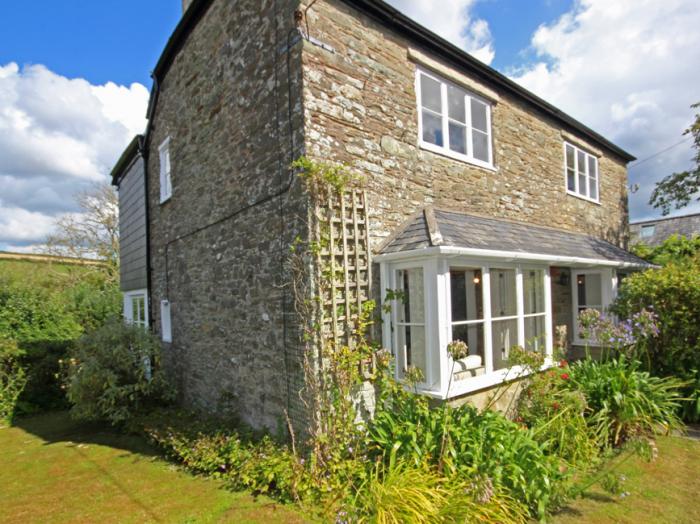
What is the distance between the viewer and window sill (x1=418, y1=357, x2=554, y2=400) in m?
5.28

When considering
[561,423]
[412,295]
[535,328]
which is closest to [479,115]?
[535,328]

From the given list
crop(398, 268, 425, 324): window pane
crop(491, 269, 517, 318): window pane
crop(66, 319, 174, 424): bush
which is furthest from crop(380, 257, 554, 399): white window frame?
crop(66, 319, 174, 424): bush

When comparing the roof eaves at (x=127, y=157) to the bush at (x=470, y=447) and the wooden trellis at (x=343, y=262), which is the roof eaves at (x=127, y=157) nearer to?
the wooden trellis at (x=343, y=262)

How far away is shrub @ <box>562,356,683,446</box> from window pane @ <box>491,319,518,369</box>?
0.96 metres

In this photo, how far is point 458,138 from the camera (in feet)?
25.5

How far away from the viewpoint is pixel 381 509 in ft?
12.8

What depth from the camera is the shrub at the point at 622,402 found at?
586 cm

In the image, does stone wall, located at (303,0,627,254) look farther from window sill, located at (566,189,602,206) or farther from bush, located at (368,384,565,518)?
bush, located at (368,384,565,518)

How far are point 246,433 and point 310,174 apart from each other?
4.11 metres

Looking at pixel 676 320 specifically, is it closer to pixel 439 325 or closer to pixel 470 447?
pixel 439 325

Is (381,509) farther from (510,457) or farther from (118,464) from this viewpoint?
(118,464)

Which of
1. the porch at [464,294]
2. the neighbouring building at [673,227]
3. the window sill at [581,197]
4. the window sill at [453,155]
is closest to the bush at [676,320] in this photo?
the porch at [464,294]

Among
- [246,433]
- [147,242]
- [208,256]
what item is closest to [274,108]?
[208,256]

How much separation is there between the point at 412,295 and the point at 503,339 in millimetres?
2255
